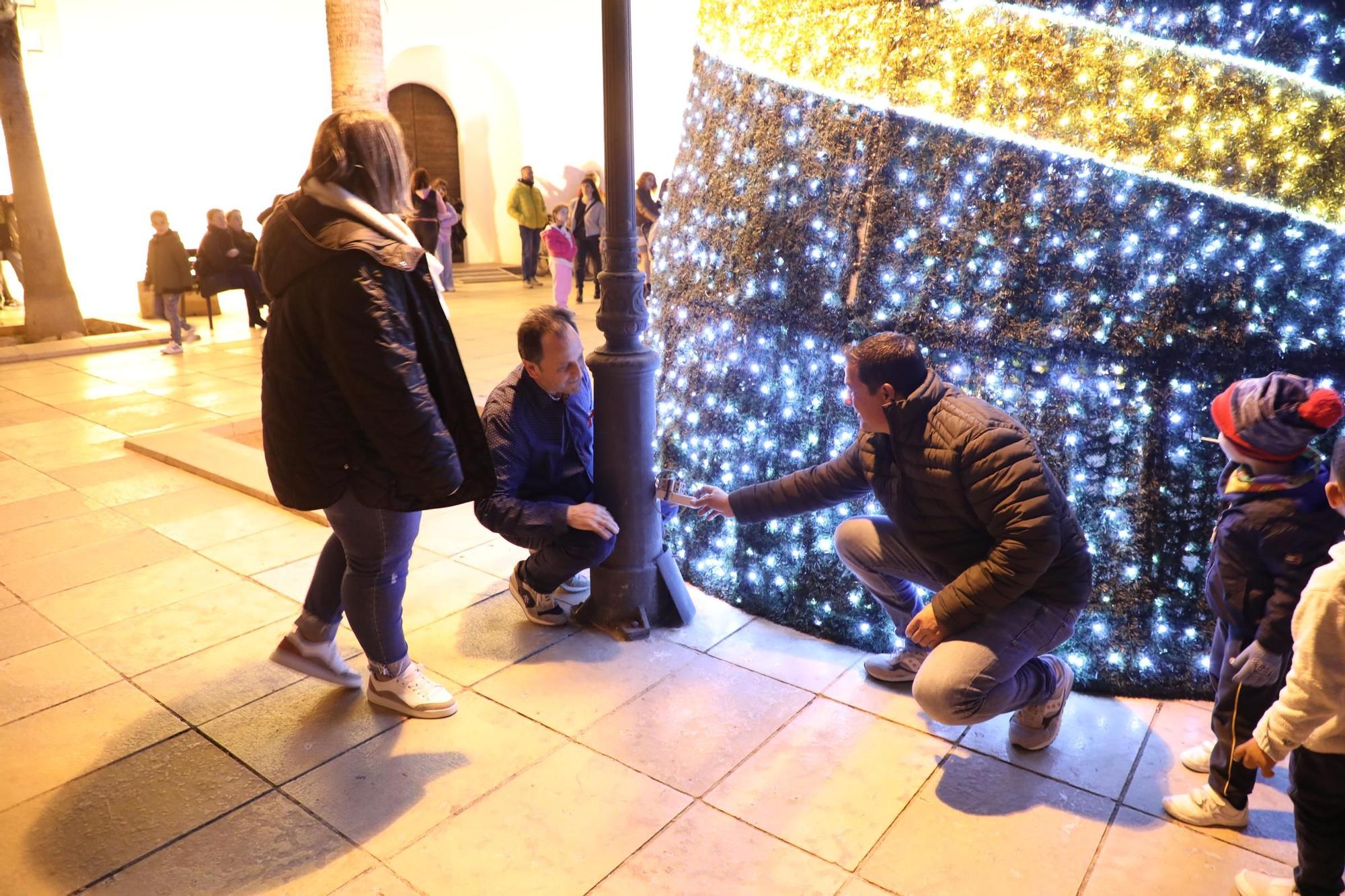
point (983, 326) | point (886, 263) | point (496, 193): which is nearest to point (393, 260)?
point (886, 263)

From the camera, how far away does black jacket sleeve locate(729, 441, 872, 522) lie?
115 inches

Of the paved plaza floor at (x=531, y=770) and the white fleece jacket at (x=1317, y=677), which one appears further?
the paved plaza floor at (x=531, y=770)

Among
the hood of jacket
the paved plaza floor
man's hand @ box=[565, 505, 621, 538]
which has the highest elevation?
the hood of jacket

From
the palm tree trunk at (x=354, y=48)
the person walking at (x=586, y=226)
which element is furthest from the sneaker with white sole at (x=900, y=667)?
the person walking at (x=586, y=226)

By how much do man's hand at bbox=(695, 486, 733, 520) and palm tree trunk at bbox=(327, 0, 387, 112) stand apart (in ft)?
24.5

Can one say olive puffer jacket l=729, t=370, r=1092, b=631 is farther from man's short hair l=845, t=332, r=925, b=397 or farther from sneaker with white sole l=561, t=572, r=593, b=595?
sneaker with white sole l=561, t=572, r=593, b=595

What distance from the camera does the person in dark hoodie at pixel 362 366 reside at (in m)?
2.40

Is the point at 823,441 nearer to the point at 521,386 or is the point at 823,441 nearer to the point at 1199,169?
the point at 521,386

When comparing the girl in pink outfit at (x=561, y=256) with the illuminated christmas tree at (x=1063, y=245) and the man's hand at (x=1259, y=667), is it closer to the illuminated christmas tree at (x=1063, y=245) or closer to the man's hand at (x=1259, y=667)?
the illuminated christmas tree at (x=1063, y=245)

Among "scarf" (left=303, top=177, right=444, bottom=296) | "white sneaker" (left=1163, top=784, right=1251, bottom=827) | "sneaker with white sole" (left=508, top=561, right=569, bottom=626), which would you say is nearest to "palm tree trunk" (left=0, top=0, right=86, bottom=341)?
"sneaker with white sole" (left=508, top=561, right=569, bottom=626)

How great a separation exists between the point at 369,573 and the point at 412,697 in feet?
1.49

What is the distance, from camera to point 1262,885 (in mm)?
2125

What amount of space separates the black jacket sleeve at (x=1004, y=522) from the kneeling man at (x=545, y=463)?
4.21 ft

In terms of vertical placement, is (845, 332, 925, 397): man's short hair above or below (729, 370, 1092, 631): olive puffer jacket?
above
